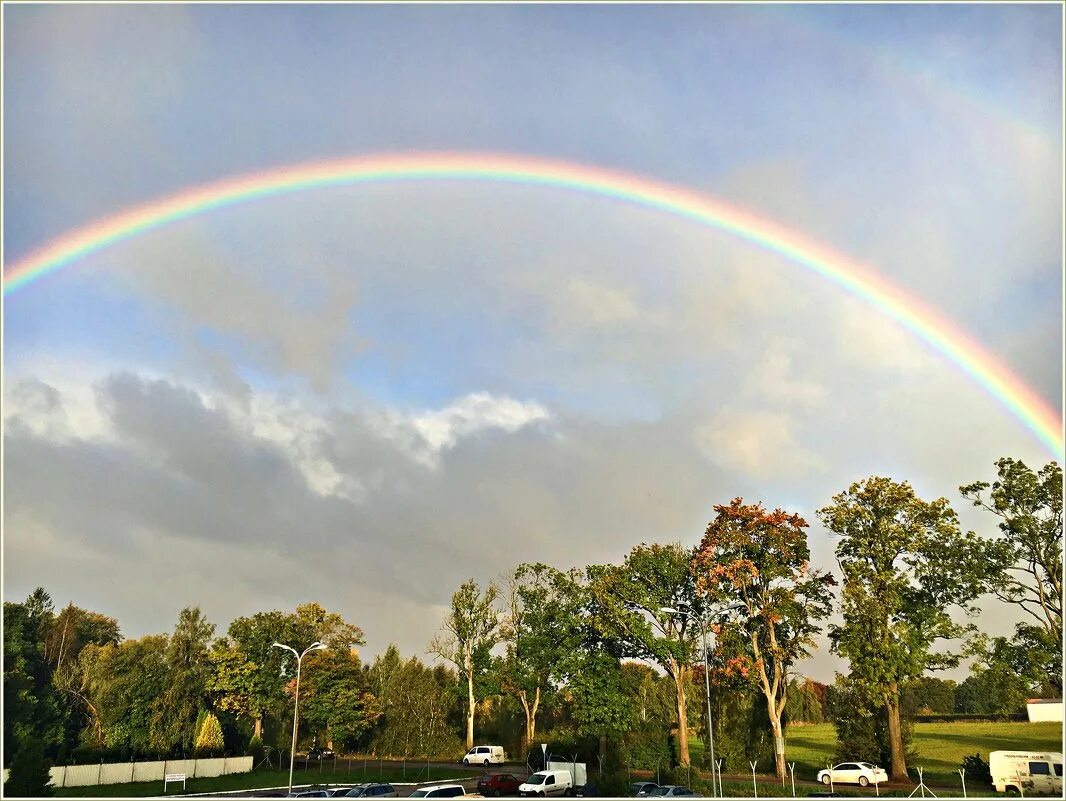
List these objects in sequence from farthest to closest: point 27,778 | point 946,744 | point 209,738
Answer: point 209,738 → point 946,744 → point 27,778

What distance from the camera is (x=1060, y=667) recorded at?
36625mm

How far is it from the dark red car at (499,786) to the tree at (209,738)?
25.1 meters

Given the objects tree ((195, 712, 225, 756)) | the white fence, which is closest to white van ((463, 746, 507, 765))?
the white fence

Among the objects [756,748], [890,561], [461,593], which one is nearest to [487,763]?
[461,593]

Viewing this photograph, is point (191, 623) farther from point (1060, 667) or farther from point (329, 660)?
point (1060, 667)

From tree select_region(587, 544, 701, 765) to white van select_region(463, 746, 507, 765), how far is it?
16083mm

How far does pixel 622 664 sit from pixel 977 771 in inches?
912

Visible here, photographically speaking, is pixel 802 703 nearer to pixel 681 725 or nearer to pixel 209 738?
pixel 681 725

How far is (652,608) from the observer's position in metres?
55.8

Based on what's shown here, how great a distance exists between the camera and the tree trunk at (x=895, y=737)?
41.5 metres

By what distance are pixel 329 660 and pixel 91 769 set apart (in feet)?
62.3

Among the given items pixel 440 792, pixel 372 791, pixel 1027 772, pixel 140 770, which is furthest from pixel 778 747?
pixel 140 770

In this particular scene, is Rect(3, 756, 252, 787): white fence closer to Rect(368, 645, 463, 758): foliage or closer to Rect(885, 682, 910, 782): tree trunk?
Rect(368, 645, 463, 758): foliage

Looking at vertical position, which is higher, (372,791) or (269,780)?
(372,791)
